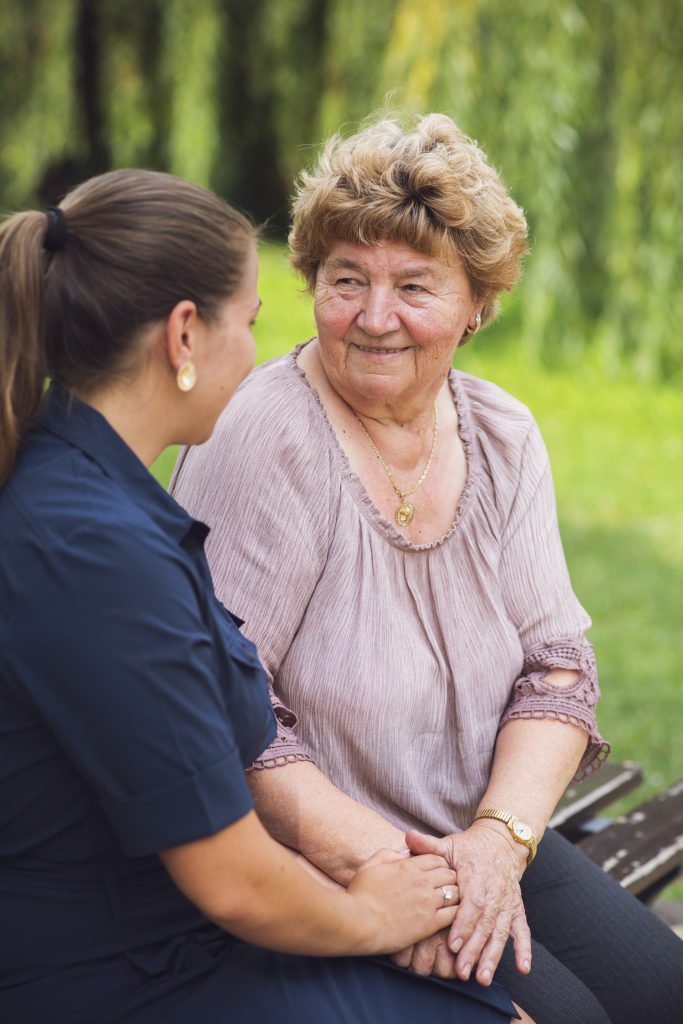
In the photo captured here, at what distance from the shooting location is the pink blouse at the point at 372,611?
2252mm

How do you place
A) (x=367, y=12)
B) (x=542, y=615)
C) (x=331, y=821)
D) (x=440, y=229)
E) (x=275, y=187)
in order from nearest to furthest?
(x=331, y=821) < (x=440, y=229) < (x=542, y=615) < (x=367, y=12) < (x=275, y=187)

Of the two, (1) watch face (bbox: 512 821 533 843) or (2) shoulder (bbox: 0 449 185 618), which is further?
(1) watch face (bbox: 512 821 533 843)

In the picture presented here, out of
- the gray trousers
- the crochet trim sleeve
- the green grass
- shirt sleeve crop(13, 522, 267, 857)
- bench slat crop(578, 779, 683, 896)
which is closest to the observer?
shirt sleeve crop(13, 522, 267, 857)

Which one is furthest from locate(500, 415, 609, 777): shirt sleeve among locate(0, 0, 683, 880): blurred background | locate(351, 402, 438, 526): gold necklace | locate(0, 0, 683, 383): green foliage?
locate(0, 0, 683, 383): green foliage

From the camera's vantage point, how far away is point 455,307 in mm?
2461

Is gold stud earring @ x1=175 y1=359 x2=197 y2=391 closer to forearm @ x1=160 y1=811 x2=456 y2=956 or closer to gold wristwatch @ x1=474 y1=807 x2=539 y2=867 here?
forearm @ x1=160 y1=811 x2=456 y2=956

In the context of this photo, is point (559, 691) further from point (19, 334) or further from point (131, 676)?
point (19, 334)

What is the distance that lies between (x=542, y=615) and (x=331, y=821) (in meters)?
0.65

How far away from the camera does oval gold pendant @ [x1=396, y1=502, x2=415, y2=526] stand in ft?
8.03

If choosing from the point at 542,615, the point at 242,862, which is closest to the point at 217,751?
the point at 242,862

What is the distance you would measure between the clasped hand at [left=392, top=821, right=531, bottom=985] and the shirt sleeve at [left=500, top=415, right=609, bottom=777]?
0.32m

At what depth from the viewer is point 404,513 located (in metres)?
2.46

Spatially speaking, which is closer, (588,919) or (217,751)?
(217,751)

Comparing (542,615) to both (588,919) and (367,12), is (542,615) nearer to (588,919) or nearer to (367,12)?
(588,919)
